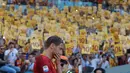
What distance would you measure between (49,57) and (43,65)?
0.34 ft

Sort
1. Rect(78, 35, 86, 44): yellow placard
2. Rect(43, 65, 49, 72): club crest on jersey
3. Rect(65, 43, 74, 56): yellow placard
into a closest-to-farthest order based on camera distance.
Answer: Rect(43, 65, 49, 72): club crest on jersey, Rect(65, 43, 74, 56): yellow placard, Rect(78, 35, 86, 44): yellow placard

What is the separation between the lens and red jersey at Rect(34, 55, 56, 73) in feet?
12.9

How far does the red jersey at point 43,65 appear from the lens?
395 centimetres

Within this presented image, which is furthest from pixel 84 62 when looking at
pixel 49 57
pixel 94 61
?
pixel 49 57

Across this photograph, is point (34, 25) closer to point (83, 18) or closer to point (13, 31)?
point (13, 31)

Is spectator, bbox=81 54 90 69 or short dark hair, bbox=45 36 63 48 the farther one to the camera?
spectator, bbox=81 54 90 69

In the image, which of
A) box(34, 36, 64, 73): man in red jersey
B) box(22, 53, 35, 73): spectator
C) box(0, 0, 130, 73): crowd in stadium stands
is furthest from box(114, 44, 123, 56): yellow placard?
box(34, 36, 64, 73): man in red jersey

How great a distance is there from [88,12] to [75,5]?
171cm

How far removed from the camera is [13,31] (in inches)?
506

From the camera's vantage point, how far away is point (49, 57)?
402 centimetres

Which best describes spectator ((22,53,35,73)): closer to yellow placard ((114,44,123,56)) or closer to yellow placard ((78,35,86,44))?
yellow placard ((78,35,86,44))

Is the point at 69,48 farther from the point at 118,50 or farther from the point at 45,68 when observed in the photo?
the point at 45,68

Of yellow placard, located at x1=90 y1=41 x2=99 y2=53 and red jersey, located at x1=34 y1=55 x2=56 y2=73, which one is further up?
red jersey, located at x1=34 y1=55 x2=56 y2=73

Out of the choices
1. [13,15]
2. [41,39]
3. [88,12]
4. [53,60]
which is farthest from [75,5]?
[53,60]
